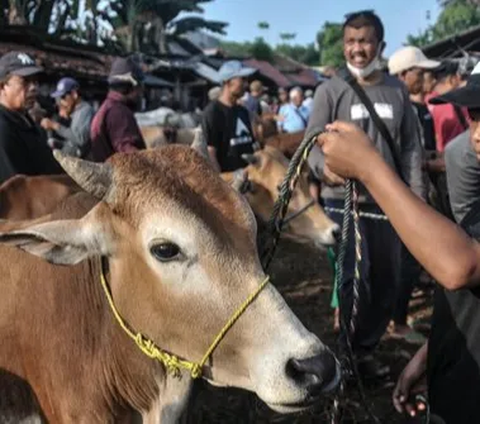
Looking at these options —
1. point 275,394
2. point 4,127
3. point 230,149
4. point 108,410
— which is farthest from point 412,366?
point 230,149

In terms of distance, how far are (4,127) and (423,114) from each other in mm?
4013

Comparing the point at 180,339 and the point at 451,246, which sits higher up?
the point at 451,246

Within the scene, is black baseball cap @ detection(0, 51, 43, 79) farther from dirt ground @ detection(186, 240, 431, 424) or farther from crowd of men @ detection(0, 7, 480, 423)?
dirt ground @ detection(186, 240, 431, 424)

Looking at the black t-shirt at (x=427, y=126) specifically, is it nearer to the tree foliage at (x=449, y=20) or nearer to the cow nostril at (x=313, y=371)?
the cow nostril at (x=313, y=371)

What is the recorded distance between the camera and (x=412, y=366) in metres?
2.55

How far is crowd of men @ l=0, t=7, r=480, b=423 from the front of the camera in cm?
206

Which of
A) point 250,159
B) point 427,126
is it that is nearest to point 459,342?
point 250,159

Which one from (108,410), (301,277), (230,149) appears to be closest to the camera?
(108,410)

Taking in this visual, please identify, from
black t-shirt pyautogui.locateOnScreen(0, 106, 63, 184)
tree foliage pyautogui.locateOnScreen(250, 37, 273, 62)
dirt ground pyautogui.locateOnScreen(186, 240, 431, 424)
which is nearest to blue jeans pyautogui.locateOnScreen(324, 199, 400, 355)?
dirt ground pyautogui.locateOnScreen(186, 240, 431, 424)

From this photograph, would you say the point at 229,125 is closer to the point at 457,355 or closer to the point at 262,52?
the point at 457,355

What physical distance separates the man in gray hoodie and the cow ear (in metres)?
2.29

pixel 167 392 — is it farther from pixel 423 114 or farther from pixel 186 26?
pixel 186 26

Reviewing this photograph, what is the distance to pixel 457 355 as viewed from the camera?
2.09 m

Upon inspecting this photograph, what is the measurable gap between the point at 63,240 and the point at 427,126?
4971 mm
